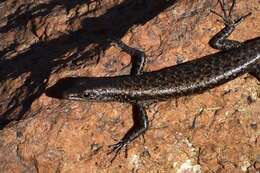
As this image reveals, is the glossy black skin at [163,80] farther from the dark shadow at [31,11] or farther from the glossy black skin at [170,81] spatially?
the dark shadow at [31,11]

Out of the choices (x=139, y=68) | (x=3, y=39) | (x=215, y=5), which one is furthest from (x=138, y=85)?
(x=3, y=39)

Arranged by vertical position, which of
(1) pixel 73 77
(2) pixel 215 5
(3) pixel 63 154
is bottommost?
(3) pixel 63 154

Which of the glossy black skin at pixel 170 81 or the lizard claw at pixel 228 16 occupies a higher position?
the lizard claw at pixel 228 16

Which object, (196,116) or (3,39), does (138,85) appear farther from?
(3,39)

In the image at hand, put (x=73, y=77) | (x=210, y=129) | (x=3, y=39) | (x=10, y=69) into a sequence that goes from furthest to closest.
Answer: (x=3, y=39), (x=10, y=69), (x=73, y=77), (x=210, y=129)

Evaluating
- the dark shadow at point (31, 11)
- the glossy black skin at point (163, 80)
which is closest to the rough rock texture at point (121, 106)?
the glossy black skin at point (163, 80)

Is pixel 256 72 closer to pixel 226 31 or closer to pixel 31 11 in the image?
pixel 226 31

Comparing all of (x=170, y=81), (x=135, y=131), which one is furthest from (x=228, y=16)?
(x=135, y=131)
